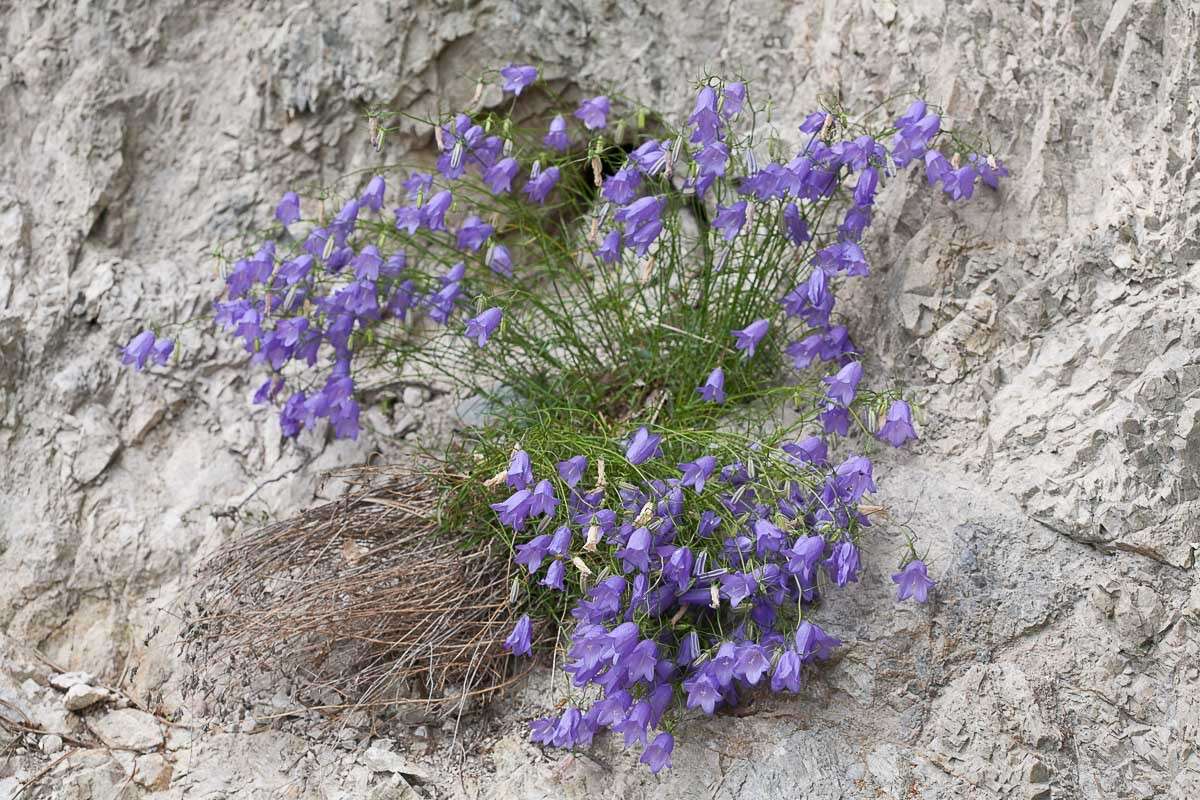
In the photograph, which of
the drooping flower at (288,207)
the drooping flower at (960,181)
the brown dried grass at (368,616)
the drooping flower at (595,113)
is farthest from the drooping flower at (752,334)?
the drooping flower at (288,207)

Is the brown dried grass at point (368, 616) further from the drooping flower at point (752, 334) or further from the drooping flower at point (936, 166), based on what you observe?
the drooping flower at point (936, 166)

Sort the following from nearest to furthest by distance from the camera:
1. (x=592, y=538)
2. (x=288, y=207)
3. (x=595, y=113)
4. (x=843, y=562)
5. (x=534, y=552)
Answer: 1. (x=592, y=538)
2. (x=843, y=562)
3. (x=534, y=552)
4. (x=595, y=113)
5. (x=288, y=207)

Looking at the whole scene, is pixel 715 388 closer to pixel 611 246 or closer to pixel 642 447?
pixel 642 447

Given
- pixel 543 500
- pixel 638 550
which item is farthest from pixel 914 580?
A: pixel 543 500

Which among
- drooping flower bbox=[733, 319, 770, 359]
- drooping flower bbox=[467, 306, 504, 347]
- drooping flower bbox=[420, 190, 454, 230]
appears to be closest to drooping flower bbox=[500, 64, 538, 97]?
drooping flower bbox=[420, 190, 454, 230]

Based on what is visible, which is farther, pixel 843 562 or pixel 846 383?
pixel 846 383

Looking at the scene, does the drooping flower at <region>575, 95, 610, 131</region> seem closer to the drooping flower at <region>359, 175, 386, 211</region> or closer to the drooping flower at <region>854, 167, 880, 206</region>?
the drooping flower at <region>359, 175, 386, 211</region>

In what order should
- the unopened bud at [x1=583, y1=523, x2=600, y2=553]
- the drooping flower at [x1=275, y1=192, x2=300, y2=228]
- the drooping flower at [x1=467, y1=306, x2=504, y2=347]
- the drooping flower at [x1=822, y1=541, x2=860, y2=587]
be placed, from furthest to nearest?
1. the drooping flower at [x1=275, y1=192, x2=300, y2=228]
2. the drooping flower at [x1=467, y1=306, x2=504, y2=347]
3. the drooping flower at [x1=822, y1=541, x2=860, y2=587]
4. the unopened bud at [x1=583, y1=523, x2=600, y2=553]
